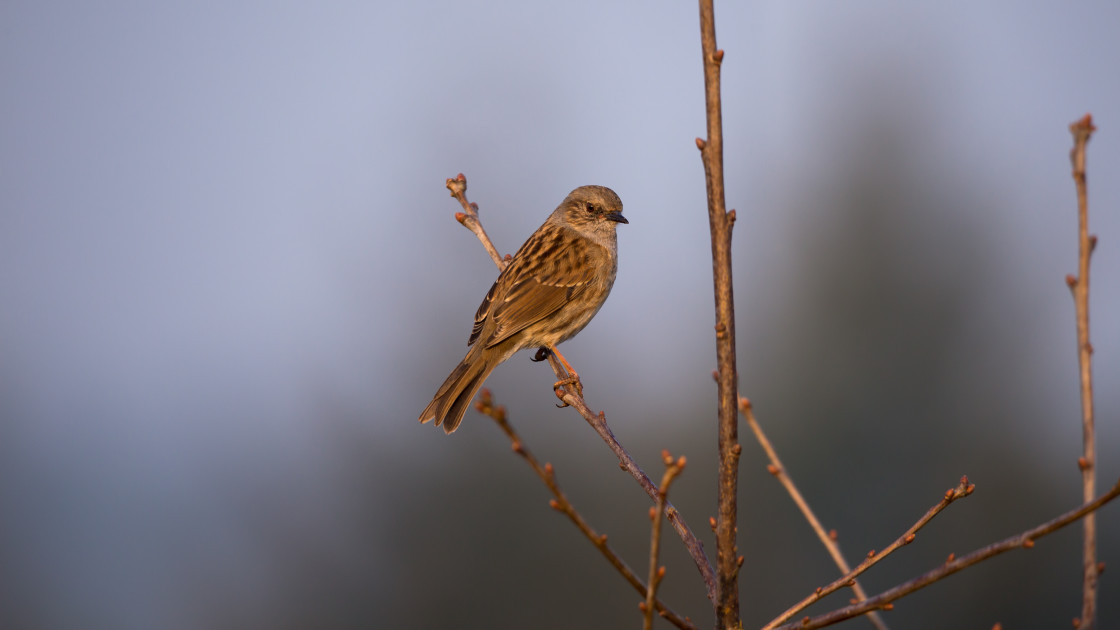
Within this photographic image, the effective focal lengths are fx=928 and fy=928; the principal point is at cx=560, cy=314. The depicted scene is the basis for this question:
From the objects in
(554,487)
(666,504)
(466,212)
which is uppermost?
(466,212)

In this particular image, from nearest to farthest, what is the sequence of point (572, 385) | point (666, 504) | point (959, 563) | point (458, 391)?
point (959, 563) → point (666, 504) → point (572, 385) → point (458, 391)

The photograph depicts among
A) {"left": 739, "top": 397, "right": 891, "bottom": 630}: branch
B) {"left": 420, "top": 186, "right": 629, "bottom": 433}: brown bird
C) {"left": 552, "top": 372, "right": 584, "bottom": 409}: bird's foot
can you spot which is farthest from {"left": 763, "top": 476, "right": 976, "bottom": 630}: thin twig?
{"left": 420, "top": 186, "right": 629, "bottom": 433}: brown bird

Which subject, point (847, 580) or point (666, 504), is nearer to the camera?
point (847, 580)

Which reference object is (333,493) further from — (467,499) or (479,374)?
(479,374)

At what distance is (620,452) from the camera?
11.6ft

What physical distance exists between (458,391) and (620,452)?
2.70 m

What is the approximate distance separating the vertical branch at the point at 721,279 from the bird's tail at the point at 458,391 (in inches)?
143

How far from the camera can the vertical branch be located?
229cm

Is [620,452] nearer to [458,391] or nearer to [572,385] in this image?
[572,385]

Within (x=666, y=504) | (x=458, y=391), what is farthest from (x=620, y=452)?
(x=458, y=391)

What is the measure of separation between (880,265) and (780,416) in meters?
8.48

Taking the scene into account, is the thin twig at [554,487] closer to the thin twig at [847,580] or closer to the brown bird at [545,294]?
the thin twig at [847,580]

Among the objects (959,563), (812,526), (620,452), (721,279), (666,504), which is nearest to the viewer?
(959,563)

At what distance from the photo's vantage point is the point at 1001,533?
21.1m
